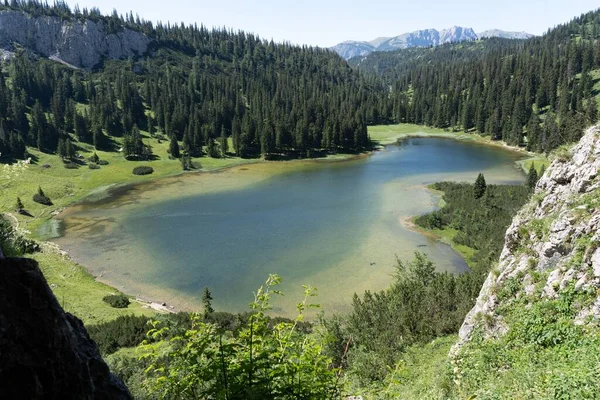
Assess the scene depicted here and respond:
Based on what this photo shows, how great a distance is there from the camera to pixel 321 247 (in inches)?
1898

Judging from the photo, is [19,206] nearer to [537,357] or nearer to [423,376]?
[423,376]

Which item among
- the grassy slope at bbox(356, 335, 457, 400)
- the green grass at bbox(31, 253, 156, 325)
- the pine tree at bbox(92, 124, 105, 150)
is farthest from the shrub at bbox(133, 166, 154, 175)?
the grassy slope at bbox(356, 335, 457, 400)

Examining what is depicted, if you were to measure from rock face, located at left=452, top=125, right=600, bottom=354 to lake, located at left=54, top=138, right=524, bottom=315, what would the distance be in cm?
1803

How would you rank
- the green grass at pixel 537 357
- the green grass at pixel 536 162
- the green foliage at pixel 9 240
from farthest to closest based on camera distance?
the green grass at pixel 536 162 < the green grass at pixel 537 357 < the green foliage at pixel 9 240

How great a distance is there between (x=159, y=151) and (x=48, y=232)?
6560 cm

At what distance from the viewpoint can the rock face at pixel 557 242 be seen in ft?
45.4

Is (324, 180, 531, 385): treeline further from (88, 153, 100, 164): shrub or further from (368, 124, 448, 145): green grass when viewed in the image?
(368, 124, 448, 145): green grass

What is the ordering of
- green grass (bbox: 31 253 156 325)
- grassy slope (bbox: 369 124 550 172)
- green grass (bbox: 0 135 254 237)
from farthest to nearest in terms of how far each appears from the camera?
grassy slope (bbox: 369 124 550 172) < green grass (bbox: 0 135 254 237) < green grass (bbox: 31 253 156 325)

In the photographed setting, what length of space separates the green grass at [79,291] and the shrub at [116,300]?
16.4 inches

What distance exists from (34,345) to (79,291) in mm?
36924

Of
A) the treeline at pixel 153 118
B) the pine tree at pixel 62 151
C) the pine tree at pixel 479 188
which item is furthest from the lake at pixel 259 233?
Result: the pine tree at pixel 62 151

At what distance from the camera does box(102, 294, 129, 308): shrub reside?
34844 millimetres

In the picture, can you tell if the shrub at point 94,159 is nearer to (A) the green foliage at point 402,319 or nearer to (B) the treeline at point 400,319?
(B) the treeline at point 400,319

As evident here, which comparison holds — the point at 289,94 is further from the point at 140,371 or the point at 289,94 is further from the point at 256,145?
the point at 140,371
